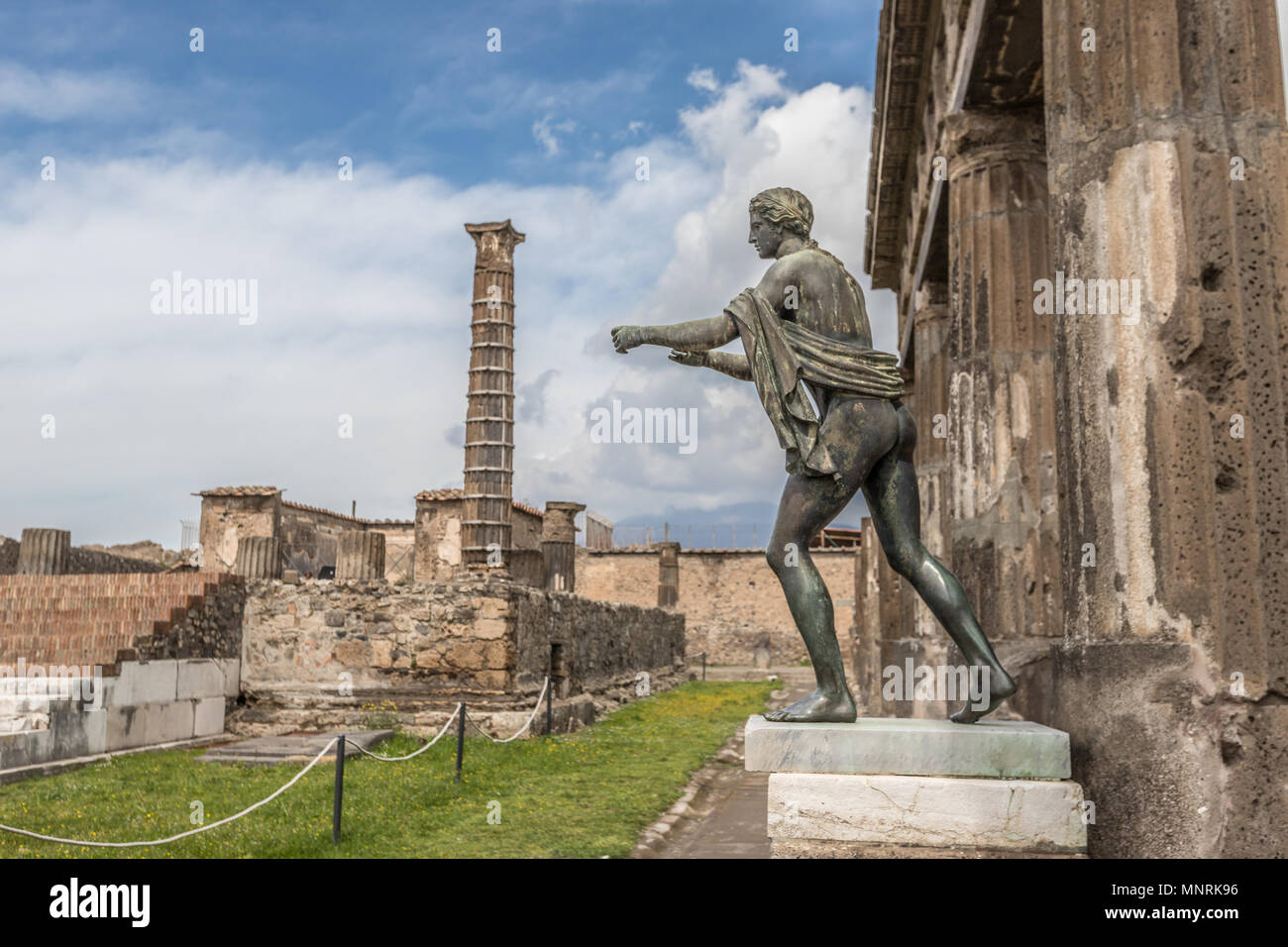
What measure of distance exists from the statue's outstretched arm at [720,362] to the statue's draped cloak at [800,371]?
0.60ft

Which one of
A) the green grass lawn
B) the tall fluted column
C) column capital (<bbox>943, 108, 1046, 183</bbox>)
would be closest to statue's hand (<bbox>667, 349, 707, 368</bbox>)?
the green grass lawn

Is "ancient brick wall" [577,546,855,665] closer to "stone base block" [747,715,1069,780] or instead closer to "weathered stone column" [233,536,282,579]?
"weathered stone column" [233,536,282,579]

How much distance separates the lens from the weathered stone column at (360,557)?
12852 millimetres

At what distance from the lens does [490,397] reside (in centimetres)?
1858

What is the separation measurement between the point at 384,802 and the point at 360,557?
5981mm

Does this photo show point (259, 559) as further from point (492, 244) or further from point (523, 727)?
point (492, 244)

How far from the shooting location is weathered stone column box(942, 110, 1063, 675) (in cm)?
679

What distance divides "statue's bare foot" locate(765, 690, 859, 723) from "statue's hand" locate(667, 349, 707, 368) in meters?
1.32

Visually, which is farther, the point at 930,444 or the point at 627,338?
the point at 930,444

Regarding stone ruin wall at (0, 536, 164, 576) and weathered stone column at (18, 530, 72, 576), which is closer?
weathered stone column at (18, 530, 72, 576)

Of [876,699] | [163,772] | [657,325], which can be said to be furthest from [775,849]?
[876,699]

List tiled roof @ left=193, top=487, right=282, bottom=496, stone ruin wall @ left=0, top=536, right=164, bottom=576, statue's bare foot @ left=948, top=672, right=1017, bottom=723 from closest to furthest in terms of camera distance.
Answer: statue's bare foot @ left=948, top=672, right=1017, bottom=723 → stone ruin wall @ left=0, top=536, right=164, bottom=576 → tiled roof @ left=193, top=487, right=282, bottom=496

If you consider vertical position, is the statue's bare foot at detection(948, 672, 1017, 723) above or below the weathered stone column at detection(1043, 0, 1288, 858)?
below

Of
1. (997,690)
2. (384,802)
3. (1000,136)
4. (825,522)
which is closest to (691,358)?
(825,522)
